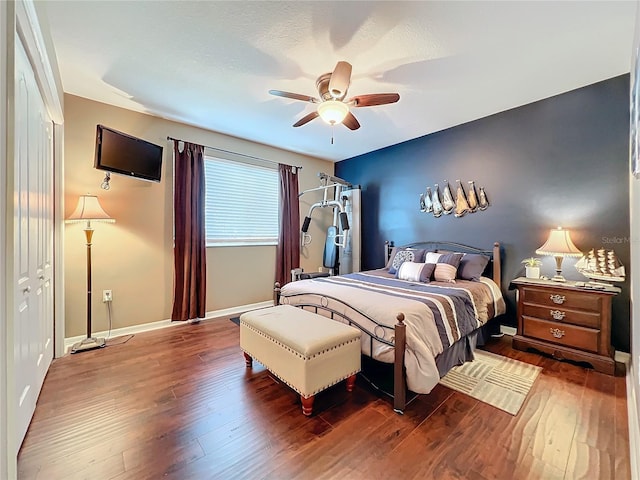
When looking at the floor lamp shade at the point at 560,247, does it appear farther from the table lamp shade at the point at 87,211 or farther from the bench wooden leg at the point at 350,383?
the table lamp shade at the point at 87,211

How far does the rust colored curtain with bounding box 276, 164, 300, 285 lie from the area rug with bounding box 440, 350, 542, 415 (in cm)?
301

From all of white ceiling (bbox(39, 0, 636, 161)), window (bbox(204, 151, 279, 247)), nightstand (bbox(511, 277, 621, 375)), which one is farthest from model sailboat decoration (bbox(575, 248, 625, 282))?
window (bbox(204, 151, 279, 247))

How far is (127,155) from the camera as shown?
10.1 feet

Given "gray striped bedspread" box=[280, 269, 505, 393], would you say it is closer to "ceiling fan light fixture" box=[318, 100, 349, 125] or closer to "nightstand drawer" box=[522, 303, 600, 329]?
"nightstand drawer" box=[522, 303, 600, 329]

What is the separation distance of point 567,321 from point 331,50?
3313 mm

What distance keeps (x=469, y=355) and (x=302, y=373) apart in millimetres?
1782

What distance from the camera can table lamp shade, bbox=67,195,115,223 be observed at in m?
2.78

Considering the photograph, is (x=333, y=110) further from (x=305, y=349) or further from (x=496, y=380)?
(x=496, y=380)

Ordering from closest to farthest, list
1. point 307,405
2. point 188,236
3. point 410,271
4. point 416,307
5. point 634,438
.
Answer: point 634,438
point 307,405
point 416,307
point 410,271
point 188,236

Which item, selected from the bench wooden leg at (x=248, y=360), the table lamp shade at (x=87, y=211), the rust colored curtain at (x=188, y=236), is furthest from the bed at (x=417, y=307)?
the table lamp shade at (x=87, y=211)

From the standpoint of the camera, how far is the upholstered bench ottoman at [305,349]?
186 cm

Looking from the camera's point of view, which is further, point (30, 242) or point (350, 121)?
point (350, 121)

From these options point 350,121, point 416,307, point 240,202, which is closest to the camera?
point 416,307

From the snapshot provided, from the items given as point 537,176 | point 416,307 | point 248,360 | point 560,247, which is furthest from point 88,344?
point 537,176
